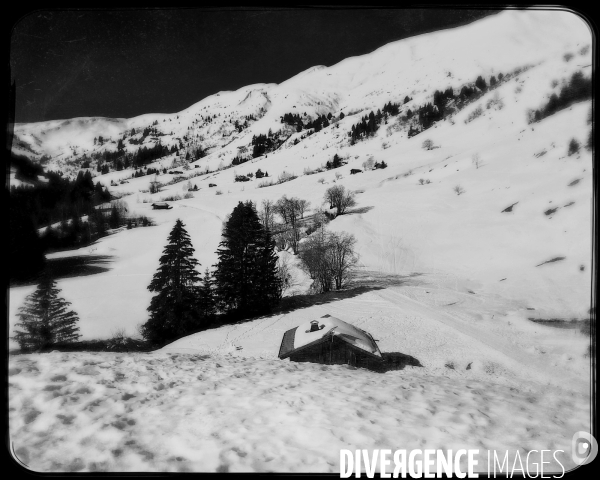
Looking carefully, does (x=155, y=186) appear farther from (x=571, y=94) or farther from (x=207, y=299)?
(x=571, y=94)

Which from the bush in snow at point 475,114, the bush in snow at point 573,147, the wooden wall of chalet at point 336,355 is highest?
the bush in snow at point 475,114

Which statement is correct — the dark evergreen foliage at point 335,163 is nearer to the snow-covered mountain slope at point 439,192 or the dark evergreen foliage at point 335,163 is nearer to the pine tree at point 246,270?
the snow-covered mountain slope at point 439,192

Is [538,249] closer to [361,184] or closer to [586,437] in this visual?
[586,437]

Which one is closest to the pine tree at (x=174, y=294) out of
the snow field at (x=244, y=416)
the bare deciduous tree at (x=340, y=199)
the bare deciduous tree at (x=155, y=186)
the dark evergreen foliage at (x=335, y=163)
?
the snow field at (x=244, y=416)

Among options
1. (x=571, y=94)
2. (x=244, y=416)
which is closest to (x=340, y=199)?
(x=571, y=94)

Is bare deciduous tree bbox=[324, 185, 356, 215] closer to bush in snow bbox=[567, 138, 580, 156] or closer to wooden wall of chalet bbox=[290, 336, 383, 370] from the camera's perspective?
wooden wall of chalet bbox=[290, 336, 383, 370]

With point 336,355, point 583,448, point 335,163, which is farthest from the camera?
point 335,163
